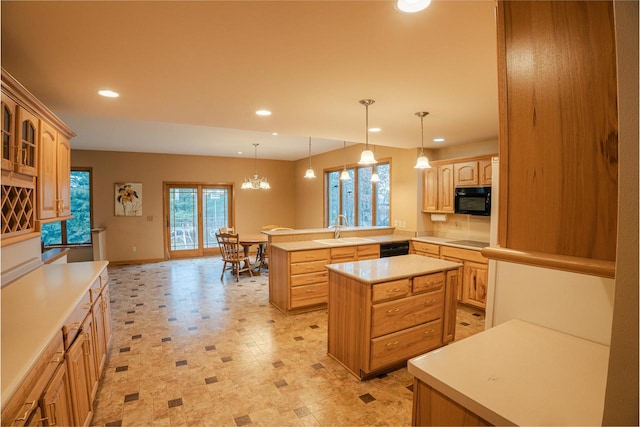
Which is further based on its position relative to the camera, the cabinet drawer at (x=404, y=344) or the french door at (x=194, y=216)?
the french door at (x=194, y=216)

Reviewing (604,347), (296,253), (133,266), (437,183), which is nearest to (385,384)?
(604,347)

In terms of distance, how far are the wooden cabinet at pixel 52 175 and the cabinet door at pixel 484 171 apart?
4.90 m

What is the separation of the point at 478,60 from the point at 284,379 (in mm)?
2812

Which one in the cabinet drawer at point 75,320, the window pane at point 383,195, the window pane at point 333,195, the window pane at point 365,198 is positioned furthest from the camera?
the window pane at point 333,195

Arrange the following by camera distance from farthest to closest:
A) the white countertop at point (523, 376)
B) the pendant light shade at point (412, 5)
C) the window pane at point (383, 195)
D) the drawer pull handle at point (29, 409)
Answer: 1. the window pane at point (383, 195)
2. the pendant light shade at point (412, 5)
3. the drawer pull handle at point (29, 409)
4. the white countertop at point (523, 376)

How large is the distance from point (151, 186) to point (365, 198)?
17.0 feet

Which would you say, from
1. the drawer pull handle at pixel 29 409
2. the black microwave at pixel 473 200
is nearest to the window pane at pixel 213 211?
the black microwave at pixel 473 200

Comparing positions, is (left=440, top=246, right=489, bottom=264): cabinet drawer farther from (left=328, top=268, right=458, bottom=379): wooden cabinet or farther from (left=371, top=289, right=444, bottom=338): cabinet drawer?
(left=371, top=289, right=444, bottom=338): cabinet drawer

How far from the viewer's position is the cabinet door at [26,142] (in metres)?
2.06

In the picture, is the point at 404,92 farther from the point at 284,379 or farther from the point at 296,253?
the point at 284,379

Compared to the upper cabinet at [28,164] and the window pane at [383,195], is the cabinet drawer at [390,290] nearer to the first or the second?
the upper cabinet at [28,164]

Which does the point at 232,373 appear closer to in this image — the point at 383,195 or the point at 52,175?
the point at 52,175

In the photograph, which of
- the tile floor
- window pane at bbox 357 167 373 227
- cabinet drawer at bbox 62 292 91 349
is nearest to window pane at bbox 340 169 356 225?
window pane at bbox 357 167 373 227

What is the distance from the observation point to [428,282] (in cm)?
288
